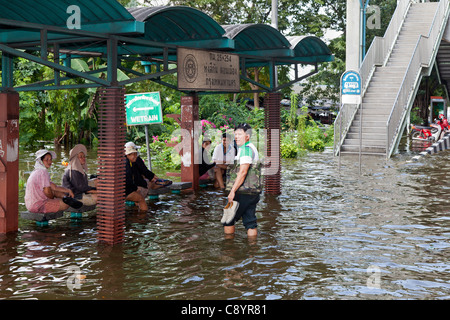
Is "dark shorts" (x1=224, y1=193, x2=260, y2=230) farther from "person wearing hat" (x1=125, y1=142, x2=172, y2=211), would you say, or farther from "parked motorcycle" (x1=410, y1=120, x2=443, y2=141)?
"parked motorcycle" (x1=410, y1=120, x2=443, y2=141)

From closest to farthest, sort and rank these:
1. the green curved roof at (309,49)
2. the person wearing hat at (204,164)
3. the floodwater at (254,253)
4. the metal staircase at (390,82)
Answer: the floodwater at (254,253)
the green curved roof at (309,49)
the person wearing hat at (204,164)
the metal staircase at (390,82)

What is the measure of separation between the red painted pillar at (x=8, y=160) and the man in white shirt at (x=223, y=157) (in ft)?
22.6

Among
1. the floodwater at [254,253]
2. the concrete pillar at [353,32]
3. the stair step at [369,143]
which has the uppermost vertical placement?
the concrete pillar at [353,32]

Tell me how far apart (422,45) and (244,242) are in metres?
21.0

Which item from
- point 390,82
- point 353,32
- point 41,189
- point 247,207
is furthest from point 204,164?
point 353,32

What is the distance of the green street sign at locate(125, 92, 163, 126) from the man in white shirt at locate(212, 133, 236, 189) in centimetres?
283

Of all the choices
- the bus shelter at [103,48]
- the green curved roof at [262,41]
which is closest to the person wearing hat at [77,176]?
the bus shelter at [103,48]

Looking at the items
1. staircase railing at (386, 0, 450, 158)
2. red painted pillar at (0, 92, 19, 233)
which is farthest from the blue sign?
red painted pillar at (0, 92, 19, 233)

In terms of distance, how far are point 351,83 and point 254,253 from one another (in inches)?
485

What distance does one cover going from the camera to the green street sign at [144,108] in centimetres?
1431

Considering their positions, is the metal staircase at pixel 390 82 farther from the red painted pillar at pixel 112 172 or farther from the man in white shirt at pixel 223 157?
the red painted pillar at pixel 112 172

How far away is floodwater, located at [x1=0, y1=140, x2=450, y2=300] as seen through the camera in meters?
7.68

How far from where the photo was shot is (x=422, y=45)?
91.7 feet

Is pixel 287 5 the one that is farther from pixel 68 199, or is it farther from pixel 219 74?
pixel 68 199
